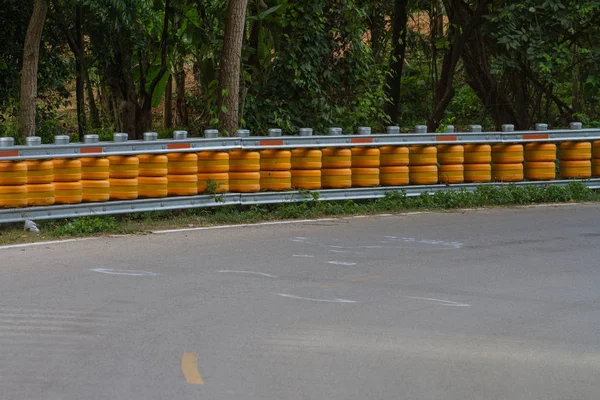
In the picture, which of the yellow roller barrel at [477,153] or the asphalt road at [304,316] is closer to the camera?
the asphalt road at [304,316]

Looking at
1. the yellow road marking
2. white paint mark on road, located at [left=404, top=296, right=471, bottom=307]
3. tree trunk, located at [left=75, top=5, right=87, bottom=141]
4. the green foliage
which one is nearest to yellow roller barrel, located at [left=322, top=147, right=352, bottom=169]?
the green foliage

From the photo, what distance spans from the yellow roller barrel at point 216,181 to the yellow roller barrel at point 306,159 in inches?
49.4

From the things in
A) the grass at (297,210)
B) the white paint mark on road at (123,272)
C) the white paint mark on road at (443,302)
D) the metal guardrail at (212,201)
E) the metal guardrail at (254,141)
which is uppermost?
the metal guardrail at (254,141)

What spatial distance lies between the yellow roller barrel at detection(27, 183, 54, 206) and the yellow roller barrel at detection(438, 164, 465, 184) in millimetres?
6759

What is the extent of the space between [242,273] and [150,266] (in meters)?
1.08

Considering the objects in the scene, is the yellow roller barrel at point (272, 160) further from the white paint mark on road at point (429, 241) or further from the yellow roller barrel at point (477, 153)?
the yellow roller barrel at point (477, 153)

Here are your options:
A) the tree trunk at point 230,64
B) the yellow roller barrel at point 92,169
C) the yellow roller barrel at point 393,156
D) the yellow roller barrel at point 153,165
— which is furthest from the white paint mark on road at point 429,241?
the tree trunk at point 230,64

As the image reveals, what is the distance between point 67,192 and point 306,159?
3.92m

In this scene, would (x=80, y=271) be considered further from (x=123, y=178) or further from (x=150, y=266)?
(x=123, y=178)

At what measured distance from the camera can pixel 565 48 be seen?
2112cm

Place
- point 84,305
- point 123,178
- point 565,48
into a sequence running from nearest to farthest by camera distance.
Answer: point 84,305 < point 123,178 < point 565,48

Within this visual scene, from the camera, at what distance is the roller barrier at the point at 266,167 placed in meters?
13.1

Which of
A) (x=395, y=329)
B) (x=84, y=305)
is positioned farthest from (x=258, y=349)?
(x=84, y=305)

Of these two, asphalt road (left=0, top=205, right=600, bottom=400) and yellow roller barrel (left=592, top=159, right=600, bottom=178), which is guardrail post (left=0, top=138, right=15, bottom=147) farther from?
yellow roller barrel (left=592, top=159, right=600, bottom=178)
